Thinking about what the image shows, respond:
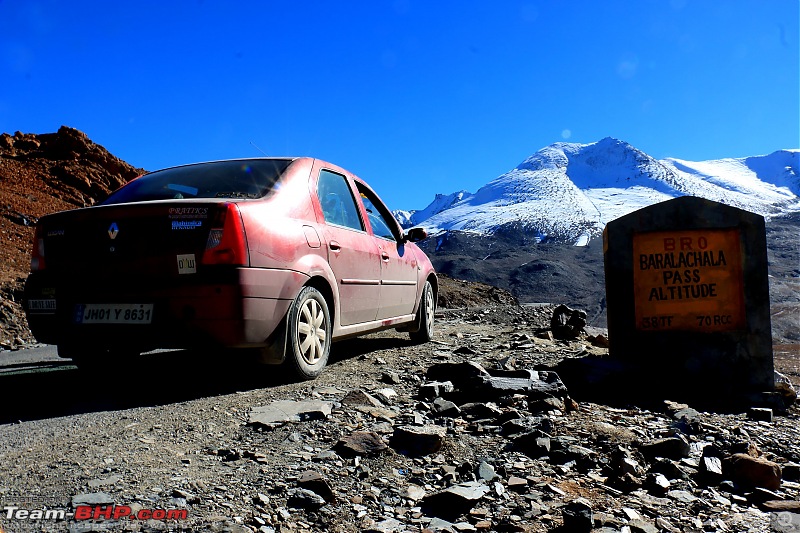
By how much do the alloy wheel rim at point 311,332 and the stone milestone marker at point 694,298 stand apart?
238cm

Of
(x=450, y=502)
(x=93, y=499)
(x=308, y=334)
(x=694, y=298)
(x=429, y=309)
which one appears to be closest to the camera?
(x=93, y=499)

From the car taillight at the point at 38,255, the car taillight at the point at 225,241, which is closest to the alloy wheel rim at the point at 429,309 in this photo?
the car taillight at the point at 225,241

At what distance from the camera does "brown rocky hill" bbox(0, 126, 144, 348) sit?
32.7ft

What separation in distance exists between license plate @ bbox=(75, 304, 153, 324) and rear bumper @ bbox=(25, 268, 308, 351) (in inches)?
0.8

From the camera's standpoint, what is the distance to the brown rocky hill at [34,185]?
392 inches

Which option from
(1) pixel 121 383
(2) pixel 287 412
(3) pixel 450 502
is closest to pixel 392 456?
(3) pixel 450 502

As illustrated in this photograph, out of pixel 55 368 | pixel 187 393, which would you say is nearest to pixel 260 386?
pixel 187 393

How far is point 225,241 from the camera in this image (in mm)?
3289

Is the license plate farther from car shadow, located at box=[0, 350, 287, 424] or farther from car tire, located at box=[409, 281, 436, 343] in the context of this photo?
car tire, located at box=[409, 281, 436, 343]

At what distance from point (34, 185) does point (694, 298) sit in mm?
22335

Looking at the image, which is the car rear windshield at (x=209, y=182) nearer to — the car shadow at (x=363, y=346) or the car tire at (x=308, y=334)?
the car tire at (x=308, y=334)

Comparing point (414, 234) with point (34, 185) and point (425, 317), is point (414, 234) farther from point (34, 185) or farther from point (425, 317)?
point (34, 185)

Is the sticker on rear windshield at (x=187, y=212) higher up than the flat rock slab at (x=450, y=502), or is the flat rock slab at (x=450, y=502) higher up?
the sticker on rear windshield at (x=187, y=212)

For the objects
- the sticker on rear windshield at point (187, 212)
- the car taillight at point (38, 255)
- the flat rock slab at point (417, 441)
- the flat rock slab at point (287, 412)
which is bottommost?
the flat rock slab at point (417, 441)
